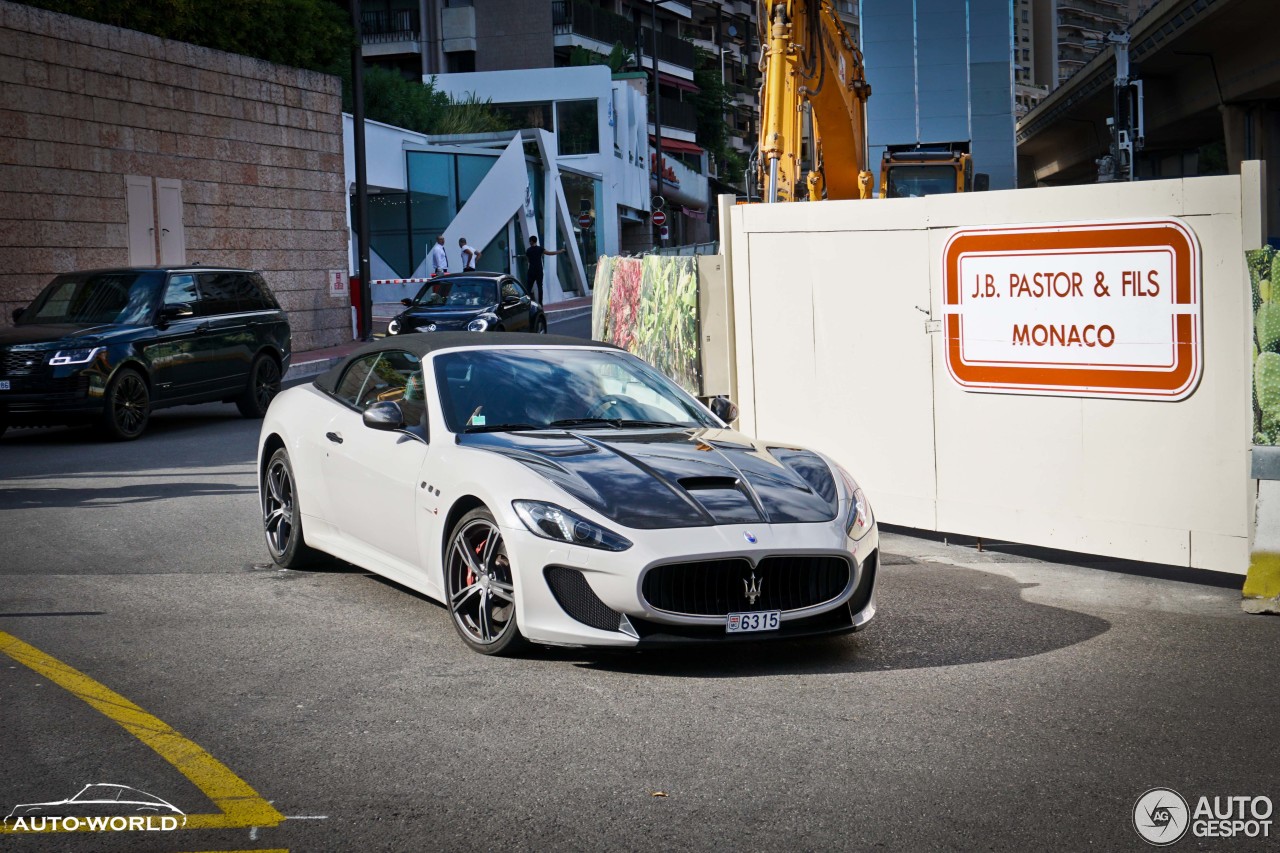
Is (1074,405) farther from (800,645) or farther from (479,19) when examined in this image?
(479,19)

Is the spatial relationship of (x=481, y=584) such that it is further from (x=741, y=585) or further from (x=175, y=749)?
(x=175, y=749)

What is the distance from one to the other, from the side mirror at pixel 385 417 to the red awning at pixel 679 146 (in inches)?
2879

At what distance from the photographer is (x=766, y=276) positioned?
1074cm

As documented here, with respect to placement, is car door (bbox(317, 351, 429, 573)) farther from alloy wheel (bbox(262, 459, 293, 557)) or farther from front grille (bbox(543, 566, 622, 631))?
front grille (bbox(543, 566, 622, 631))

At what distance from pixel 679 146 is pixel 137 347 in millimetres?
70201

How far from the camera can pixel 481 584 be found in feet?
21.4

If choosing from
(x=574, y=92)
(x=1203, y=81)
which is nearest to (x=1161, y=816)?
(x=1203, y=81)

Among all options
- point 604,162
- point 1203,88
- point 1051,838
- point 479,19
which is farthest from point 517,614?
point 479,19

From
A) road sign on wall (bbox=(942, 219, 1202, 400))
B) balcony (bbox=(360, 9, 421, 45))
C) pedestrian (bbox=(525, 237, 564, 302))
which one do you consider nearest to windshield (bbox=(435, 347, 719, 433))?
road sign on wall (bbox=(942, 219, 1202, 400))

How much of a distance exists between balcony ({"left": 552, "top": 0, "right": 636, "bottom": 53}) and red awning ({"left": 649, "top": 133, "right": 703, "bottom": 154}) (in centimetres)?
546

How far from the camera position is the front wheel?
252 inches

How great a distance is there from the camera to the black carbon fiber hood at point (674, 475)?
6227 millimetres

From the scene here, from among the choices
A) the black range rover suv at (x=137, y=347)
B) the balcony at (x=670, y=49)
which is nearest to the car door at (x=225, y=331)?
the black range rover suv at (x=137, y=347)

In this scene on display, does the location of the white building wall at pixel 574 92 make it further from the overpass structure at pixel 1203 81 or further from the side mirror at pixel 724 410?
the side mirror at pixel 724 410
